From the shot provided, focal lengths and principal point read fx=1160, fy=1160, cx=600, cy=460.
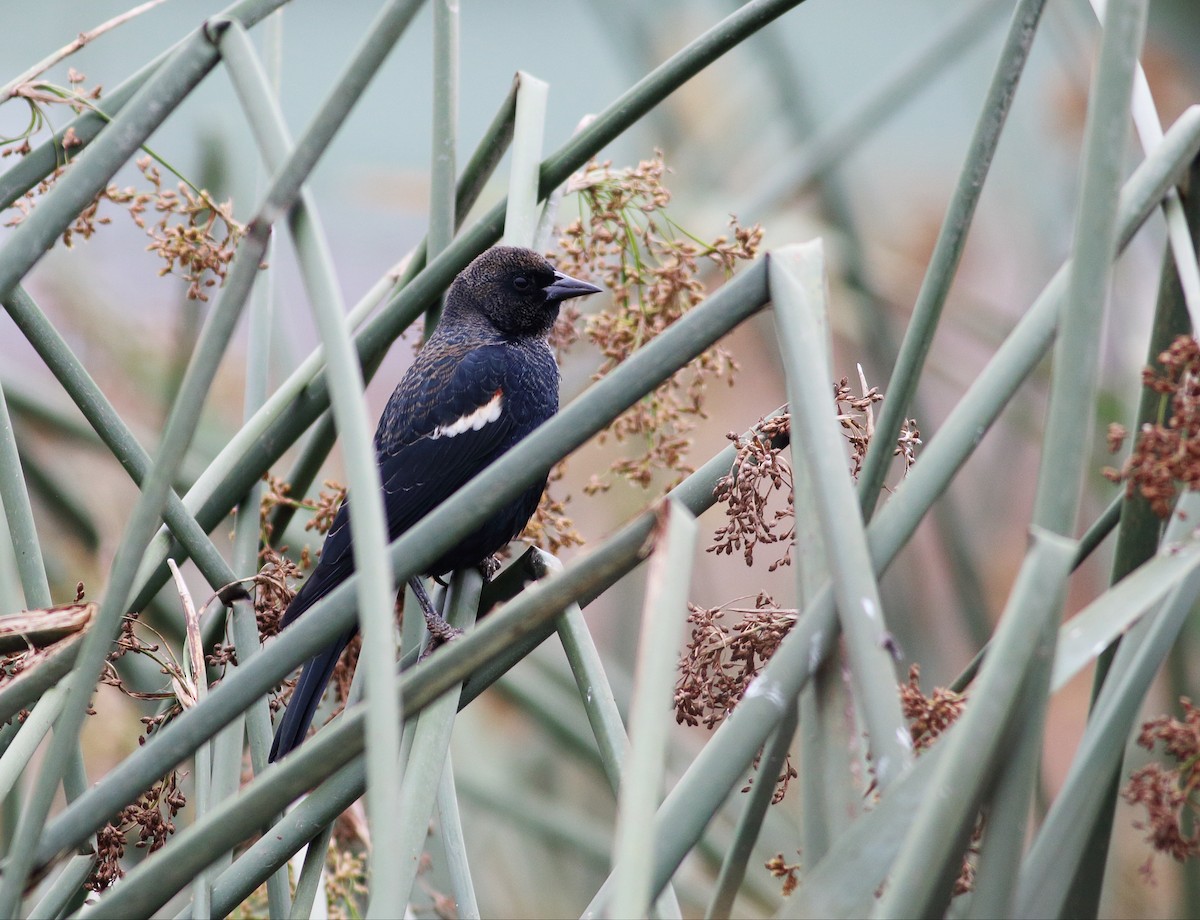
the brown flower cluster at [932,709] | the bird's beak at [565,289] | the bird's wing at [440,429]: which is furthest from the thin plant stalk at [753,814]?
the bird's beak at [565,289]

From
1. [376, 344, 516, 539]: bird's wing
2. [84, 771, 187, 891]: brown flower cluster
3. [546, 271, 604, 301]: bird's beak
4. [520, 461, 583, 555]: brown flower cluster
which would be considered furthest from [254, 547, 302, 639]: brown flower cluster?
[546, 271, 604, 301]: bird's beak

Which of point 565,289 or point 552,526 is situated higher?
point 565,289

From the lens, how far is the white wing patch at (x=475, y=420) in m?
2.04

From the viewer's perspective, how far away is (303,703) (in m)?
1.43

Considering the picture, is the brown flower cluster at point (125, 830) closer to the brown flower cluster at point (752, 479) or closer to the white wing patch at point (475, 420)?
the brown flower cluster at point (752, 479)

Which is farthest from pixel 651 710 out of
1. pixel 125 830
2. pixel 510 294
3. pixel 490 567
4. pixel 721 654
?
pixel 510 294

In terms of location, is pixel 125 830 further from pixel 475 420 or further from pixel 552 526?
pixel 475 420

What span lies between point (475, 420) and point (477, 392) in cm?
5

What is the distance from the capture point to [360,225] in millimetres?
3484

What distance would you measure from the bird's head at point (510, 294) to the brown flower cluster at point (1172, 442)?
1.43 m

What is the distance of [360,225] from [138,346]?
109cm

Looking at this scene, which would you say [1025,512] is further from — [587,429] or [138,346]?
[587,429]

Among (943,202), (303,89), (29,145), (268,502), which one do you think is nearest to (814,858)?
(268,502)

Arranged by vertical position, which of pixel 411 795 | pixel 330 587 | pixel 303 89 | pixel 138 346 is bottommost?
pixel 411 795
